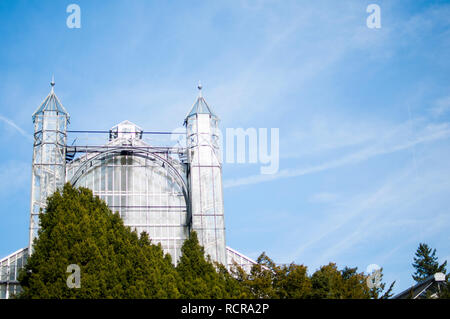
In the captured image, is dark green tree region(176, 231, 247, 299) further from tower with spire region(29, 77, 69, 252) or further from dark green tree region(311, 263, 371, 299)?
tower with spire region(29, 77, 69, 252)

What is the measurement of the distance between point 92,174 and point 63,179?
3.08m

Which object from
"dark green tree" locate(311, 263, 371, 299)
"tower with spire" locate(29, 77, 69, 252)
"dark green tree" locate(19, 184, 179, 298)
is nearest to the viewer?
"dark green tree" locate(19, 184, 179, 298)

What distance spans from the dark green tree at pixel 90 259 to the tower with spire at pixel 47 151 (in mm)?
9890

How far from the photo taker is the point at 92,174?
49500 millimetres

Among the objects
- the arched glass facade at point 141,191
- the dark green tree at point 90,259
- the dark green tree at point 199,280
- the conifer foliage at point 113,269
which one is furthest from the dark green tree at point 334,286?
the arched glass facade at point 141,191

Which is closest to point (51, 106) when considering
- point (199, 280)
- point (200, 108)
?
point (200, 108)

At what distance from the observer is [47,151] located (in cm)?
4750

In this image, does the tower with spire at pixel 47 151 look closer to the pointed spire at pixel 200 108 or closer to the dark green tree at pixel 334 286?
the pointed spire at pixel 200 108

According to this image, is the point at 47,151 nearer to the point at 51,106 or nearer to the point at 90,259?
the point at 51,106

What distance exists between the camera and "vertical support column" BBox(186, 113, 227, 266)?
152ft

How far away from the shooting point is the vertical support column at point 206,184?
4644cm

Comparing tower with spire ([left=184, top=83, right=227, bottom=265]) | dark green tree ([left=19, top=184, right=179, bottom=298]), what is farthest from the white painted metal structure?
dark green tree ([left=19, top=184, right=179, bottom=298])

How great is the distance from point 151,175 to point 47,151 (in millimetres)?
8765
